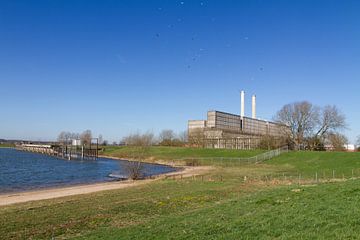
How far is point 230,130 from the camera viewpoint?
156 m

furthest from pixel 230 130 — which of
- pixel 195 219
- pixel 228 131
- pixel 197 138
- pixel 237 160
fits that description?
pixel 195 219

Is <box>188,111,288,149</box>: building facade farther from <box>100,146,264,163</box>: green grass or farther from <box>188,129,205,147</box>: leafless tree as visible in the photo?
<box>100,146,264,163</box>: green grass

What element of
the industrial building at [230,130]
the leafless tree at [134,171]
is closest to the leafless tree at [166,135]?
the industrial building at [230,130]

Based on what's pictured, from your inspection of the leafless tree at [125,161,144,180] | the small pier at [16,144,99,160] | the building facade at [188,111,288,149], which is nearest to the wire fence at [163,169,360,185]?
the leafless tree at [125,161,144,180]

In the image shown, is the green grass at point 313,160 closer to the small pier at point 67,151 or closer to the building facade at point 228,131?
the building facade at point 228,131

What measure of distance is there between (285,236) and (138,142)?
103597mm

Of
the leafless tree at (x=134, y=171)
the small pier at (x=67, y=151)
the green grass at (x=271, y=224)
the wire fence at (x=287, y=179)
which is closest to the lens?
the green grass at (x=271, y=224)

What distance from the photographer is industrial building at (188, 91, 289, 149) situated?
143 metres

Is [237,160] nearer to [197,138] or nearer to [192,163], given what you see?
[192,163]

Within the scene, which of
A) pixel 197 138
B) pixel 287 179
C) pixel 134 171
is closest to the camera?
pixel 287 179

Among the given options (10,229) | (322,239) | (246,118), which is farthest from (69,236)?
(246,118)

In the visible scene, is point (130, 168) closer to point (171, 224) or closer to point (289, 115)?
point (171, 224)

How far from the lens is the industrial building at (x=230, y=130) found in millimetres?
143250

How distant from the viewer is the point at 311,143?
107188mm
